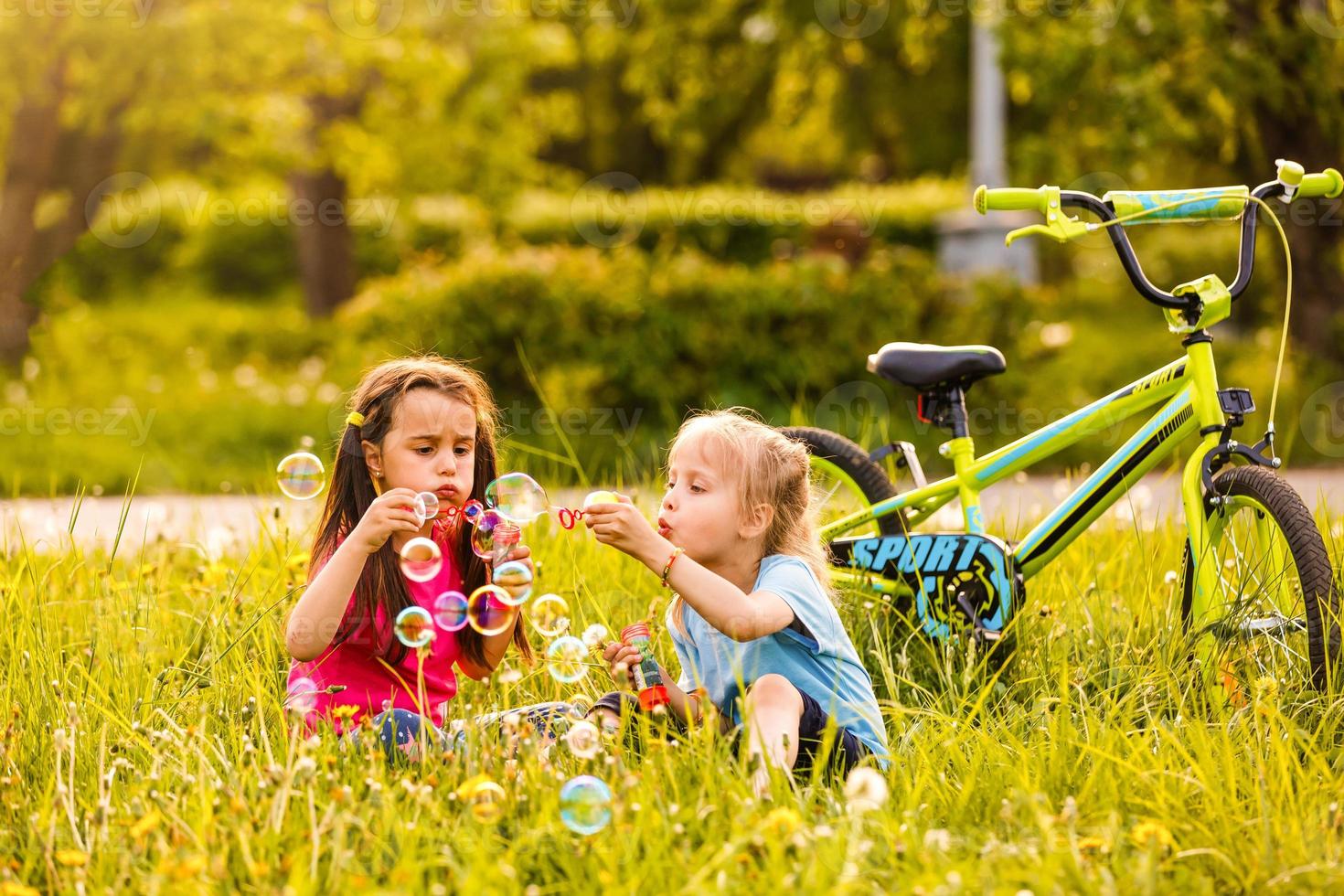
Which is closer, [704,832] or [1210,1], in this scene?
[704,832]

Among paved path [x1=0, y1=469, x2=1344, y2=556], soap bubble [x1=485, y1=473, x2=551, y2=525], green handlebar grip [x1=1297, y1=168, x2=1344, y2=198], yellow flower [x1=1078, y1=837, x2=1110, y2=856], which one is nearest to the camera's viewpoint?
yellow flower [x1=1078, y1=837, x2=1110, y2=856]

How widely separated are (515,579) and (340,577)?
0.34m

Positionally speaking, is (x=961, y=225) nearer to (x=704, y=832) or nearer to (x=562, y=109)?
(x=562, y=109)

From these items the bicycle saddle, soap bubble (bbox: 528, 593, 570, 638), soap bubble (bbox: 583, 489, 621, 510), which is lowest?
soap bubble (bbox: 528, 593, 570, 638)

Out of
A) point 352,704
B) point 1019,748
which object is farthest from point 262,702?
point 1019,748

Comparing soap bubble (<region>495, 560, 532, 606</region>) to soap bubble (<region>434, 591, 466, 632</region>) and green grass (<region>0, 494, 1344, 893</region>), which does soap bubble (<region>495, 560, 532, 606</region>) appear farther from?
green grass (<region>0, 494, 1344, 893</region>)

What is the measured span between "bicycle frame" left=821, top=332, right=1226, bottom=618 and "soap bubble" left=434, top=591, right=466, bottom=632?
1.16 metres

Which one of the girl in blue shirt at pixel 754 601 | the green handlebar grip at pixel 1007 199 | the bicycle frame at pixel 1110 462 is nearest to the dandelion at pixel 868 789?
the girl in blue shirt at pixel 754 601

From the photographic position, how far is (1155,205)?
3438mm

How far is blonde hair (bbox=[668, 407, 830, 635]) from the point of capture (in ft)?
9.74

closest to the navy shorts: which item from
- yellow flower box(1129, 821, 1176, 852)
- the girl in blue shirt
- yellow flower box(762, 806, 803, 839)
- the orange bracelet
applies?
the girl in blue shirt

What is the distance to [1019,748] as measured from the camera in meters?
2.84

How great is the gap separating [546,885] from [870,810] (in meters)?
0.57

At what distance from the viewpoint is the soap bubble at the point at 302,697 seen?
300 cm
